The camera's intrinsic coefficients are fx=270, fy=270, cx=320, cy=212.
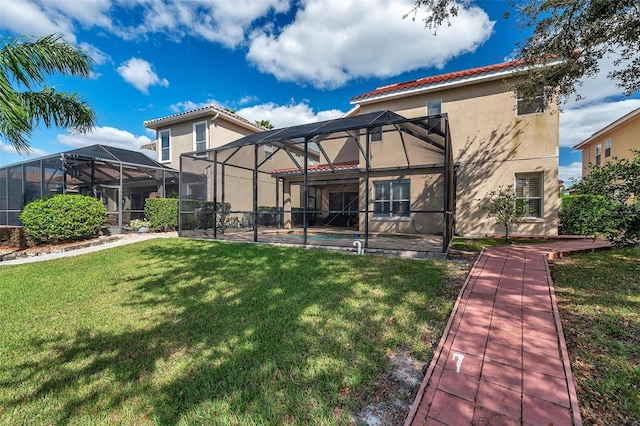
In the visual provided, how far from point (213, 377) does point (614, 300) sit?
16.0ft

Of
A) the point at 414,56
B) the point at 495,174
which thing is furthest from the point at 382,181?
the point at 414,56

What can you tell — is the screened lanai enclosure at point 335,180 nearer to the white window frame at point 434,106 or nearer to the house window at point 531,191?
the white window frame at point 434,106

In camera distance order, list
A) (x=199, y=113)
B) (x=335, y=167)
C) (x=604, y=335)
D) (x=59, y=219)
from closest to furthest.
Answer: (x=604, y=335) < (x=59, y=219) < (x=335, y=167) < (x=199, y=113)

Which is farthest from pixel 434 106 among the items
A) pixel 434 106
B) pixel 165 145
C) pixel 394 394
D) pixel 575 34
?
pixel 165 145

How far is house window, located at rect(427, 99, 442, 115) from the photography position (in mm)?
10648

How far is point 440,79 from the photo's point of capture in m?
10.3

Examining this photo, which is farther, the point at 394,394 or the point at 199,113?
the point at 199,113

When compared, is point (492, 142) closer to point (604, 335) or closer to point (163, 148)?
point (604, 335)

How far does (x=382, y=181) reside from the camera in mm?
11500

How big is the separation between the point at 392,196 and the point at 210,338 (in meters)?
9.69

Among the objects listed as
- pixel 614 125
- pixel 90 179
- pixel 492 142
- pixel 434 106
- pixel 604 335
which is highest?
pixel 614 125

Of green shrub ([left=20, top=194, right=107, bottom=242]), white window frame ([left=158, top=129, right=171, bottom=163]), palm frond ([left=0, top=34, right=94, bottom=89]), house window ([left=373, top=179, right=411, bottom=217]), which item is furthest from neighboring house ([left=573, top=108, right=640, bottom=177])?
white window frame ([left=158, top=129, right=171, bottom=163])

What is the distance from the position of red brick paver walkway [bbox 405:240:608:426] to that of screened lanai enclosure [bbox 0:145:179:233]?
12.6 m

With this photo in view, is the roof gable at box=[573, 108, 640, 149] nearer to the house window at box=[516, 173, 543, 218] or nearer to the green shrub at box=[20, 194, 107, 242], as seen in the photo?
the house window at box=[516, 173, 543, 218]
